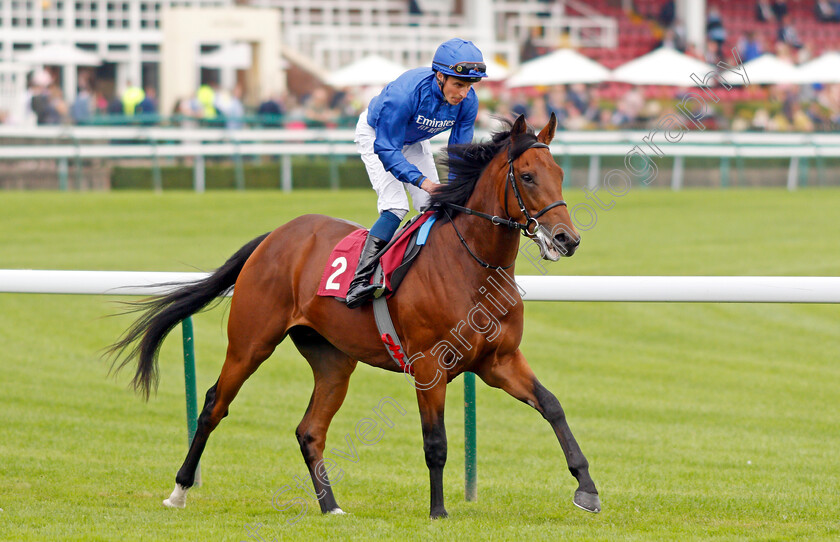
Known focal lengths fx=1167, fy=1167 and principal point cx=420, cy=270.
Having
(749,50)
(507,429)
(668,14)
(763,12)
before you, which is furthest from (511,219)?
(763,12)

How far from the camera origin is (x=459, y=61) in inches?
182

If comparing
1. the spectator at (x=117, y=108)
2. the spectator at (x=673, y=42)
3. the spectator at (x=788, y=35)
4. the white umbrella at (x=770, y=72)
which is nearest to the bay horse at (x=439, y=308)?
the spectator at (x=117, y=108)

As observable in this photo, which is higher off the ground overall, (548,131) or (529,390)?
(548,131)

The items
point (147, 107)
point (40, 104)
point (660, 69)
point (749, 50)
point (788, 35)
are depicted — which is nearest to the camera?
point (40, 104)

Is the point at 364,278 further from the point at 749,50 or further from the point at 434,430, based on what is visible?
the point at 749,50

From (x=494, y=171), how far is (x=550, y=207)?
0.41m

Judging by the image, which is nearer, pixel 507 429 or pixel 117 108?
pixel 507 429

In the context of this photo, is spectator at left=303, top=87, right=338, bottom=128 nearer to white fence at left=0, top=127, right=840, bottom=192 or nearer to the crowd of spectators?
the crowd of spectators

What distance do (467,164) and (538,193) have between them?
49cm

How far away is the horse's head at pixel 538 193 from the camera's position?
4.14m

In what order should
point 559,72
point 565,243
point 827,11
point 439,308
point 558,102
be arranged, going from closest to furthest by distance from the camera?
point 565,243, point 439,308, point 558,102, point 559,72, point 827,11

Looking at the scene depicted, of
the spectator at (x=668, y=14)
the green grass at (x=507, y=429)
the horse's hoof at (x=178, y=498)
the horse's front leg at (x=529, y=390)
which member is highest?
the spectator at (x=668, y=14)

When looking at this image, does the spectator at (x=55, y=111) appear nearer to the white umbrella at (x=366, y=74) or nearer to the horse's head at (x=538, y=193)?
the white umbrella at (x=366, y=74)

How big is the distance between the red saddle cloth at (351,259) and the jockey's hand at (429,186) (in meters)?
0.10
